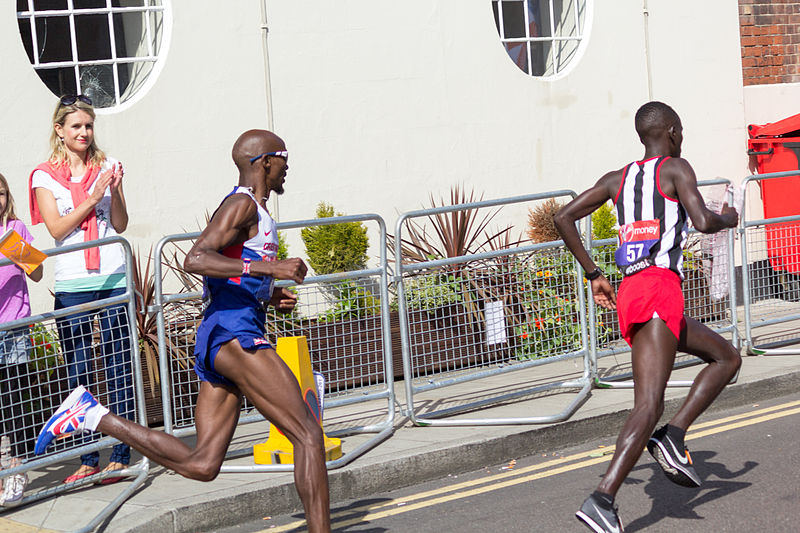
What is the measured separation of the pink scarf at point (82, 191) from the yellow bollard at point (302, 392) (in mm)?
1204

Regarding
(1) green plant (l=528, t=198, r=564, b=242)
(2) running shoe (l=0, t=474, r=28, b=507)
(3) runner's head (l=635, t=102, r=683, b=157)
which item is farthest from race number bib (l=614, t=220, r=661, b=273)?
(1) green plant (l=528, t=198, r=564, b=242)

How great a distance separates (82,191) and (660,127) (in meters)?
3.39

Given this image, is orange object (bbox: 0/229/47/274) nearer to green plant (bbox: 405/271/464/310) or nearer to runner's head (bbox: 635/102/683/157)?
green plant (bbox: 405/271/464/310)

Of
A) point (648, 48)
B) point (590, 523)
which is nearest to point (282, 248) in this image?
point (648, 48)

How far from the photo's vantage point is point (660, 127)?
5.75m

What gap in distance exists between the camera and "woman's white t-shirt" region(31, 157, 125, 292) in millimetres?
6645

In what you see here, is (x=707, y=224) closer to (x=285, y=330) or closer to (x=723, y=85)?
(x=285, y=330)

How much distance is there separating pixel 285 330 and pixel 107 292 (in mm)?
1268

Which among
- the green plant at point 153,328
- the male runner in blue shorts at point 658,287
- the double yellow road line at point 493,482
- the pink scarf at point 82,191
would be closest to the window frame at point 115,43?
the green plant at point 153,328

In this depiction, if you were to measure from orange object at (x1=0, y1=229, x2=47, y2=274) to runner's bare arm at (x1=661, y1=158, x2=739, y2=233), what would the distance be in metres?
3.27

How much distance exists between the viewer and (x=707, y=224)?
5.45 metres

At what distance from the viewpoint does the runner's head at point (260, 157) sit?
201 inches

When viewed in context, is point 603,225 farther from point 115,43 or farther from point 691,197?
point 691,197

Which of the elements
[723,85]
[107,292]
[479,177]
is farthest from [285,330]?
[723,85]
